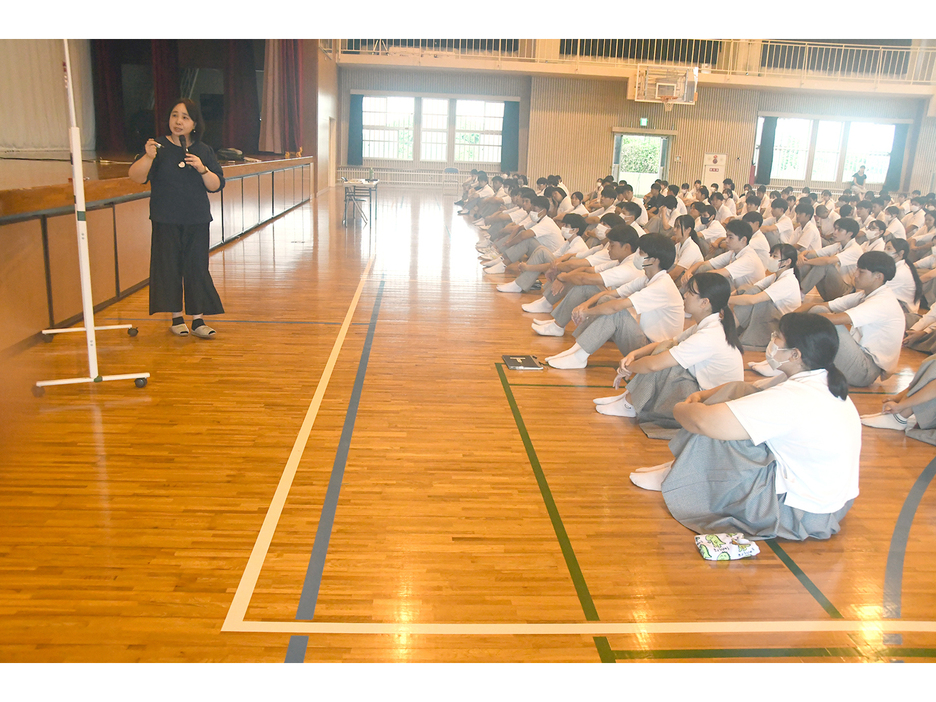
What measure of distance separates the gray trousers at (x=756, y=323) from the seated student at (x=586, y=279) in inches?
42.8

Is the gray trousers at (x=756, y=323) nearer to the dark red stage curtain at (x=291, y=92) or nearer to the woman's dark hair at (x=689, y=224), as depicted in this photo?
the woman's dark hair at (x=689, y=224)

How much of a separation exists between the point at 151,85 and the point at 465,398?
11.9 meters

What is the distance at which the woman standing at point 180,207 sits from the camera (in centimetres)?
440

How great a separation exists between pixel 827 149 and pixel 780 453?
2274cm

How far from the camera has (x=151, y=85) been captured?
43.4 ft

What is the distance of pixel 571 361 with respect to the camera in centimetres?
492

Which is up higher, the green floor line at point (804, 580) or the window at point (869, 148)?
the window at point (869, 148)

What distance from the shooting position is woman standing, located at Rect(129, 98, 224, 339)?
4.40 m

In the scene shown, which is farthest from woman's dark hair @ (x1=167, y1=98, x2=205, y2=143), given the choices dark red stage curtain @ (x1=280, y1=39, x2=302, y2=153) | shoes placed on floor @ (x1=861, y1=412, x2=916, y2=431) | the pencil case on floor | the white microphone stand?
dark red stage curtain @ (x1=280, y1=39, x2=302, y2=153)

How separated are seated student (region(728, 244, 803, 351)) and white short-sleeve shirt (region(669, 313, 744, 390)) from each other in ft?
5.91

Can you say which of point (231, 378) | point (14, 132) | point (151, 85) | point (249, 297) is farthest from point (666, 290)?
point (151, 85)

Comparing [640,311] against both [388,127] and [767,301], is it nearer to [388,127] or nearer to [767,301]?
[767,301]

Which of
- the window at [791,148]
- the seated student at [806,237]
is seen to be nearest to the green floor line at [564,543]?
the seated student at [806,237]

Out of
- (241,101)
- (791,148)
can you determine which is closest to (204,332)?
(241,101)
